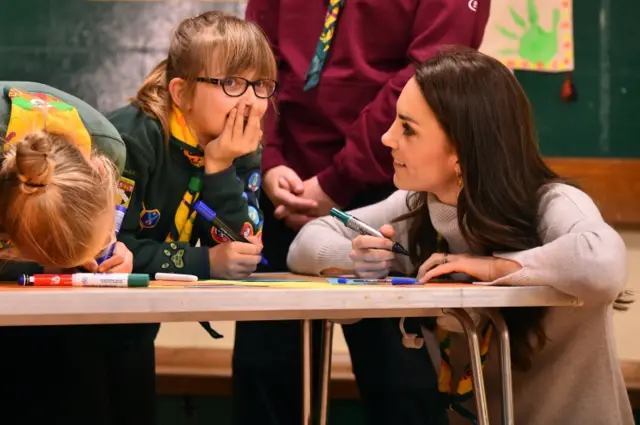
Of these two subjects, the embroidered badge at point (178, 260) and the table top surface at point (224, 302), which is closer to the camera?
the table top surface at point (224, 302)

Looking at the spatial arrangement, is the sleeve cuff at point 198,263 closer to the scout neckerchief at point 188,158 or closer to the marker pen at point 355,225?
the scout neckerchief at point 188,158

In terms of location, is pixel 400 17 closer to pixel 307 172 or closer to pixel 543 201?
pixel 307 172

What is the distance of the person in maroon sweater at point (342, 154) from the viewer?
171cm

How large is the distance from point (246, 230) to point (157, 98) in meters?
0.29

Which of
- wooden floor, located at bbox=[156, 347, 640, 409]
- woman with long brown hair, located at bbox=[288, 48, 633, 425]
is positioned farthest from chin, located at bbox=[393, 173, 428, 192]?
wooden floor, located at bbox=[156, 347, 640, 409]

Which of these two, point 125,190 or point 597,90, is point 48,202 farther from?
point 597,90

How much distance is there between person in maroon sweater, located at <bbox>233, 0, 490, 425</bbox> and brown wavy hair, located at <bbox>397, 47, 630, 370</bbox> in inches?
9.5

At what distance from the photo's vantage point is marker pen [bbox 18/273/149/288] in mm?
1147

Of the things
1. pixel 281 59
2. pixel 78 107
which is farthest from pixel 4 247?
pixel 281 59

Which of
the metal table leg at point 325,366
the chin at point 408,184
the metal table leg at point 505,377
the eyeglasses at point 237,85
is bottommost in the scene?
the metal table leg at point 325,366

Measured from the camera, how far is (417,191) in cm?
158

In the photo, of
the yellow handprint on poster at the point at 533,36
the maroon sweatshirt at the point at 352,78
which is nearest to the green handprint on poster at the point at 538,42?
the yellow handprint on poster at the point at 533,36

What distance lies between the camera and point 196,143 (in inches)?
61.9

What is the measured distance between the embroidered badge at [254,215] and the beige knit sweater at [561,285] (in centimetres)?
9
